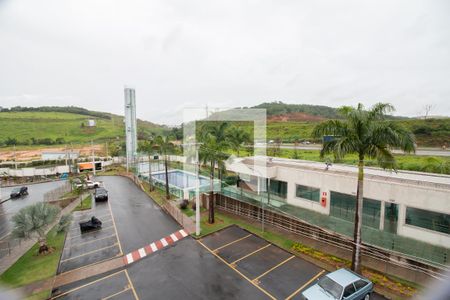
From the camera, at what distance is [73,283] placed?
41.3 feet

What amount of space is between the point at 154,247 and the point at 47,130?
4068 inches

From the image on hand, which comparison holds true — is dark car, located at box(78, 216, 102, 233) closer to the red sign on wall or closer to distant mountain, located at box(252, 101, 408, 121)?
the red sign on wall

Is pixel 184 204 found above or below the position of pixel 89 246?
above

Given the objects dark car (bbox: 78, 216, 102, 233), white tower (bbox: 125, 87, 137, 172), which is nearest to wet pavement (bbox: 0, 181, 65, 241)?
dark car (bbox: 78, 216, 102, 233)

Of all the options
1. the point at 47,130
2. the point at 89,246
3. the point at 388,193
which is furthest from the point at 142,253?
the point at 47,130

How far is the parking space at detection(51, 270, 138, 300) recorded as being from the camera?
37.6 feet

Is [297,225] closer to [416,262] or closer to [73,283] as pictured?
[416,262]

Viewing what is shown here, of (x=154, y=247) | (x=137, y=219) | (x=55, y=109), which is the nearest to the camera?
(x=154, y=247)

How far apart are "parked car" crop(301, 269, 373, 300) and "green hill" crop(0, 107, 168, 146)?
7115 cm

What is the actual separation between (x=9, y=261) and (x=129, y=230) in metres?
7.67

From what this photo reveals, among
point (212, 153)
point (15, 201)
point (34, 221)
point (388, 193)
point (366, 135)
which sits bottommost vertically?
point (15, 201)

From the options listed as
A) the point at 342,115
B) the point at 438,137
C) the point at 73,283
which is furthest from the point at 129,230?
the point at 438,137

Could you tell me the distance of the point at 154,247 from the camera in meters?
16.4

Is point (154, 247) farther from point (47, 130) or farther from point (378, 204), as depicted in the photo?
point (47, 130)
